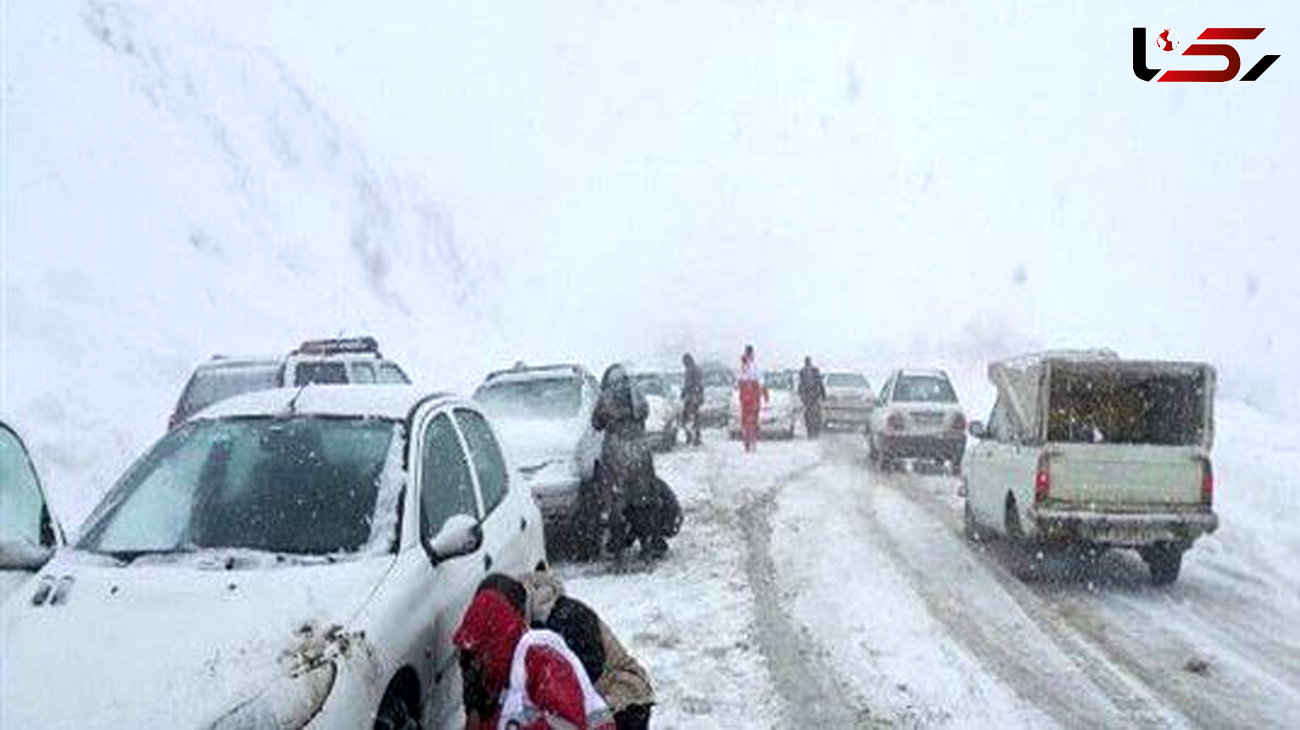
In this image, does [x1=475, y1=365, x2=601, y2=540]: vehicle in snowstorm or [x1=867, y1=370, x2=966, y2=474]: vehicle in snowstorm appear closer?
[x1=475, y1=365, x2=601, y2=540]: vehicle in snowstorm

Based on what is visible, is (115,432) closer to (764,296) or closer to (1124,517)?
(1124,517)

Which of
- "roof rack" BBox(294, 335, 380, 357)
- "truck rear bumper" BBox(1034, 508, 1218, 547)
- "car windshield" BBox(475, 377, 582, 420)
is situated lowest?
"truck rear bumper" BBox(1034, 508, 1218, 547)

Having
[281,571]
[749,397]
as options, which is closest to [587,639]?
[281,571]

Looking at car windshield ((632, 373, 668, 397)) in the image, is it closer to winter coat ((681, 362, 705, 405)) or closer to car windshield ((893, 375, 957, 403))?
winter coat ((681, 362, 705, 405))

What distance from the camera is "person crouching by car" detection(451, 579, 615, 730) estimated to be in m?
4.88

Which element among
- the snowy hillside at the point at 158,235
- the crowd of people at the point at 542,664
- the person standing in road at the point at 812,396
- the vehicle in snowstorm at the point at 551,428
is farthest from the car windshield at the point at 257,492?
the person standing in road at the point at 812,396

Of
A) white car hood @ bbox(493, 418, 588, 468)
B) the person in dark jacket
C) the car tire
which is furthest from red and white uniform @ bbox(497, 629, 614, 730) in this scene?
the car tire

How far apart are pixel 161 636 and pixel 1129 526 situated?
9727 millimetres

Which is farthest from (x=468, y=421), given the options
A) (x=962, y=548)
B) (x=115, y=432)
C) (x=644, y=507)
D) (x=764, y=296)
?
(x=764, y=296)

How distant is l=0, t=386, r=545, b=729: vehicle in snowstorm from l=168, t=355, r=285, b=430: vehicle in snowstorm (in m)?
9.33

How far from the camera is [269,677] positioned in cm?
447

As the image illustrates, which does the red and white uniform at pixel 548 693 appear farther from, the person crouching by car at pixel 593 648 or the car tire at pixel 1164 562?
the car tire at pixel 1164 562

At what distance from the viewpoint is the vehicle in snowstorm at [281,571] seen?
4414 mm

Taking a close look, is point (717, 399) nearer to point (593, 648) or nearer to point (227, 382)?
point (227, 382)
